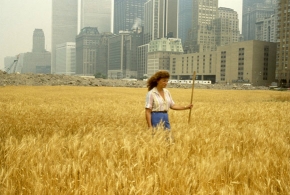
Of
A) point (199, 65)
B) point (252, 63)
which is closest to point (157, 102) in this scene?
point (252, 63)

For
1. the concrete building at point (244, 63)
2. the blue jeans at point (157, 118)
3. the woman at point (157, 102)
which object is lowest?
the blue jeans at point (157, 118)

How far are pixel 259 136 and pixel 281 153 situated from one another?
69.0 inches

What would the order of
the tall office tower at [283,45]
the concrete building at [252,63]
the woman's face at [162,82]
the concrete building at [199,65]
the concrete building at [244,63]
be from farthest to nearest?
the concrete building at [199,65]
the concrete building at [244,63]
the concrete building at [252,63]
the tall office tower at [283,45]
the woman's face at [162,82]

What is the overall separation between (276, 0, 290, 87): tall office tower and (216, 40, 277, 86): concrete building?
19.9ft

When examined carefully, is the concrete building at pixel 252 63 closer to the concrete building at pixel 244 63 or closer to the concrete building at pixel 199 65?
the concrete building at pixel 244 63

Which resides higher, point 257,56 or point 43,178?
point 257,56

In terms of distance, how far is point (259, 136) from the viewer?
24.9ft

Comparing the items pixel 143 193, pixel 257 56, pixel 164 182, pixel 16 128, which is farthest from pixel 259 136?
pixel 257 56

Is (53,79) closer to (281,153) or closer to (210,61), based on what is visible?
(281,153)

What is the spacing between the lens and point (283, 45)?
462 ft

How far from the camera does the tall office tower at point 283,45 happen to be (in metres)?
134

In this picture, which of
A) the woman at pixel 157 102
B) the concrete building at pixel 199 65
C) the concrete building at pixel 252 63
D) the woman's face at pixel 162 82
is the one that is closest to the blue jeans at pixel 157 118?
the woman at pixel 157 102

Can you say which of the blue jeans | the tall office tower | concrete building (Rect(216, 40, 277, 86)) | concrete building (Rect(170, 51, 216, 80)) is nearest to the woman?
→ the blue jeans

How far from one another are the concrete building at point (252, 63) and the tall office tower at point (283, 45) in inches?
239
